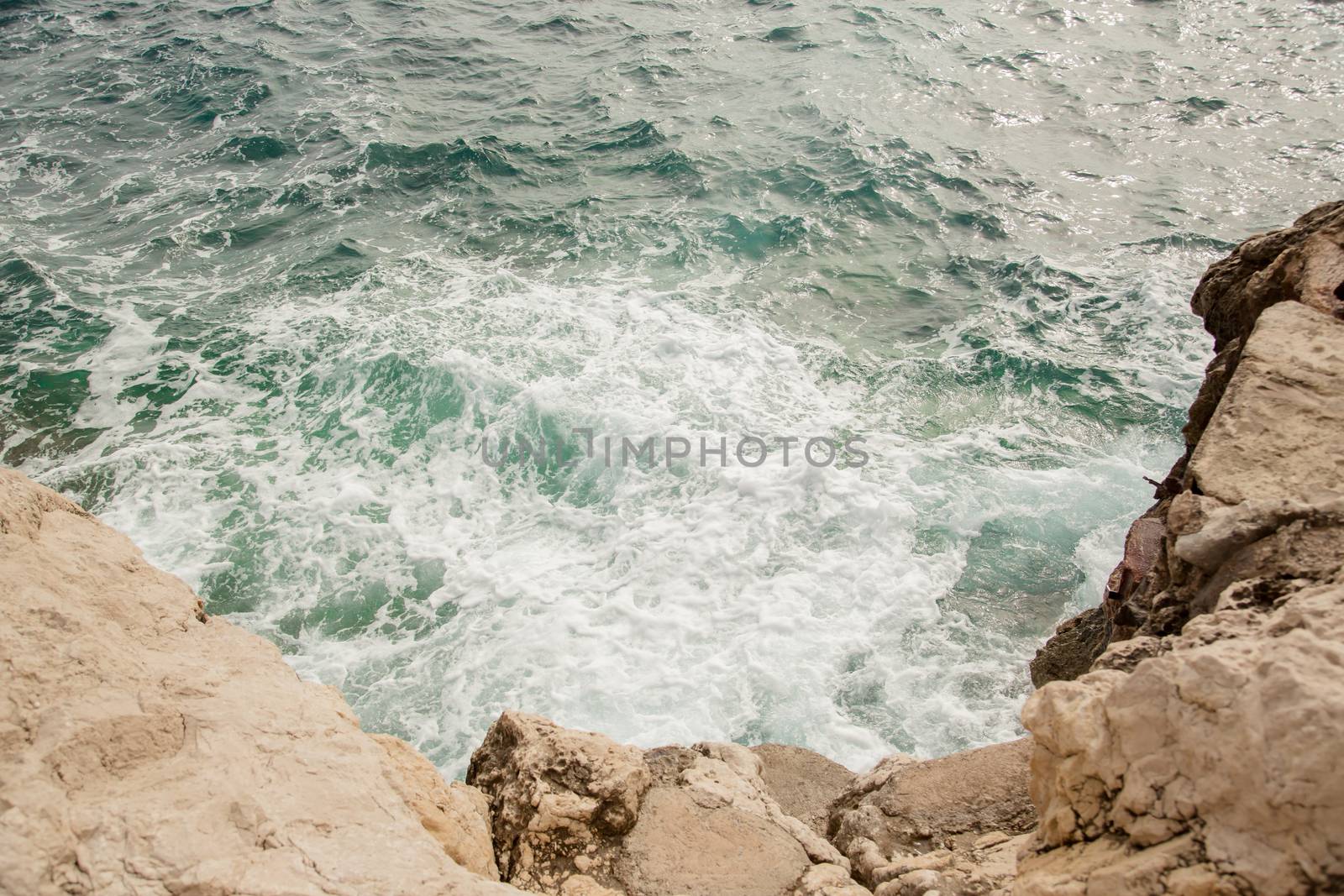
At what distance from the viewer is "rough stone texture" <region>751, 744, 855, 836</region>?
17.6ft

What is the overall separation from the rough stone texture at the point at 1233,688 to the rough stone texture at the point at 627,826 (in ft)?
5.17

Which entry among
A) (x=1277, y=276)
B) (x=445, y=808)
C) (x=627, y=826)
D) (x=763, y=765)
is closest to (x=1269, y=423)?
(x=1277, y=276)

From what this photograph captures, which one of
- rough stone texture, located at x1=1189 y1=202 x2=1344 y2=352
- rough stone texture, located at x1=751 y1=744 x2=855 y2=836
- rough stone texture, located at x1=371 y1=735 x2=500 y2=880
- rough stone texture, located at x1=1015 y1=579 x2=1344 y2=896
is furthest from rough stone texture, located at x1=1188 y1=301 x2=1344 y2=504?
rough stone texture, located at x1=371 y1=735 x2=500 y2=880

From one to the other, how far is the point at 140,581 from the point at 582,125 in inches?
632

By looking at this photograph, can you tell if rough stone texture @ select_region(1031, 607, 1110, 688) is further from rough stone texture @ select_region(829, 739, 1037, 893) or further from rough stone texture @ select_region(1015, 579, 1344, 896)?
rough stone texture @ select_region(1015, 579, 1344, 896)

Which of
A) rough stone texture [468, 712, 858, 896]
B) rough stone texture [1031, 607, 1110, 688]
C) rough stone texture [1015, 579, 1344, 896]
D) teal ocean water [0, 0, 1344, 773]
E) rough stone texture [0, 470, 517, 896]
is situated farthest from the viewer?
teal ocean water [0, 0, 1344, 773]

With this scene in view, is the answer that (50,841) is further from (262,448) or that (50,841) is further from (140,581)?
(262,448)

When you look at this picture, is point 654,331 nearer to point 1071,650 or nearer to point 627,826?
point 1071,650

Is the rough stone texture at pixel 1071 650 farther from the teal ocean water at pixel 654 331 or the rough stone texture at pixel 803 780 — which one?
the rough stone texture at pixel 803 780

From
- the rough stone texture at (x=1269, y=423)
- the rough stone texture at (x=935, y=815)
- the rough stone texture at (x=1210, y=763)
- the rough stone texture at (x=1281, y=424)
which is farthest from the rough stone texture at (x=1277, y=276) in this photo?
the rough stone texture at (x=935, y=815)

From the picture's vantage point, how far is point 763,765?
5.48m

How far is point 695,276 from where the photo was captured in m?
13.1

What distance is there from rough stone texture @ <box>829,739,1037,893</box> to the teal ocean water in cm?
180

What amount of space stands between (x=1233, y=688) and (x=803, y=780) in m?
3.76
